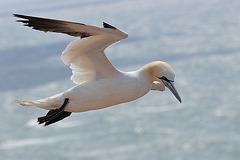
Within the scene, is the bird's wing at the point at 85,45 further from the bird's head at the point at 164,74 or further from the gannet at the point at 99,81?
the bird's head at the point at 164,74

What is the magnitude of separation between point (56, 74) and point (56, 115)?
74777 mm

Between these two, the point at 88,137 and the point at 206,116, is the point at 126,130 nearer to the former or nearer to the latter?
the point at 88,137

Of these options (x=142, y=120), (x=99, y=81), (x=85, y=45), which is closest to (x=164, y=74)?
(x=99, y=81)

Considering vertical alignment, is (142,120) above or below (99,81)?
above

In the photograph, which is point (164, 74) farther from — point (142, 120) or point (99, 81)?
point (142, 120)

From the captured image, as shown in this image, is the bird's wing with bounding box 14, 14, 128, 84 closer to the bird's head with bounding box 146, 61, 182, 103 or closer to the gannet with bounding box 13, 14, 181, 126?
the gannet with bounding box 13, 14, 181, 126

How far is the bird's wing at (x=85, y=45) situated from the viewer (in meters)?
5.95

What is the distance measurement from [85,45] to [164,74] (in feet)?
3.67

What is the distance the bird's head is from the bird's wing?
0.51 m

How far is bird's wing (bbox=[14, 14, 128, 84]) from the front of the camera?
595cm

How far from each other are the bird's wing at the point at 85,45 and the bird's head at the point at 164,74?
1.69 feet

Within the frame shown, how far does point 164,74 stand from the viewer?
6578mm

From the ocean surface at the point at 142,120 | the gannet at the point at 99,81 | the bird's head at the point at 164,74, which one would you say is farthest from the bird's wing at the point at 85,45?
the ocean surface at the point at 142,120

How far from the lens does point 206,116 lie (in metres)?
63.1
